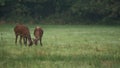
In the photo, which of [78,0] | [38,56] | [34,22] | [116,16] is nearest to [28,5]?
[34,22]

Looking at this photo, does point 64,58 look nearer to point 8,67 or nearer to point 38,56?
point 38,56

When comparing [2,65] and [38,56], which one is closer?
[2,65]

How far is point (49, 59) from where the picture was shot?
1221 cm

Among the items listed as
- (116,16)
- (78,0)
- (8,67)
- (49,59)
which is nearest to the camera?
(8,67)

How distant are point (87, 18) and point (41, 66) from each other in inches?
1390

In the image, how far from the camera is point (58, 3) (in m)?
45.8

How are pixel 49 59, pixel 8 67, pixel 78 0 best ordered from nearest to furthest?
pixel 8 67
pixel 49 59
pixel 78 0

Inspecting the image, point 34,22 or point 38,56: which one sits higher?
point 38,56

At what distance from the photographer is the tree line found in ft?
143

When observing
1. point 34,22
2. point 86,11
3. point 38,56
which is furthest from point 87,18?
point 38,56

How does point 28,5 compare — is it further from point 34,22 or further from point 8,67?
point 8,67

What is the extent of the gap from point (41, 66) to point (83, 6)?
112 ft

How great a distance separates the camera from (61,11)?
46.7 m

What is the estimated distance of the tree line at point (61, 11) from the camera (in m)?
43.4
